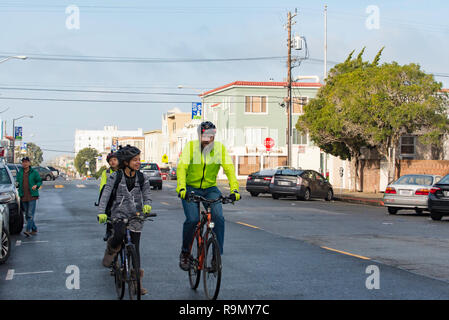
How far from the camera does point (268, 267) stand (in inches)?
400

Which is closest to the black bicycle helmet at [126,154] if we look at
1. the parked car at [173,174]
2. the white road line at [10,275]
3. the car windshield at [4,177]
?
the white road line at [10,275]

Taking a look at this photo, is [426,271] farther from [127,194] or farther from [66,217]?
[66,217]

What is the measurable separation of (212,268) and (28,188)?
8.23 metres

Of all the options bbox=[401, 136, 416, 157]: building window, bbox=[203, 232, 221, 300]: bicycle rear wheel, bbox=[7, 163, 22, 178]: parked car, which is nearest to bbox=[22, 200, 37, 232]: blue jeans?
bbox=[7, 163, 22, 178]: parked car

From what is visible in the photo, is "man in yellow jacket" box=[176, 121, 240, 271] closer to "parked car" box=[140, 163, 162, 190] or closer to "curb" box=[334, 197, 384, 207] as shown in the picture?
"curb" box=[334, 197, 384, 207]

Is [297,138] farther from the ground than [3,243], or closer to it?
farther from the ground

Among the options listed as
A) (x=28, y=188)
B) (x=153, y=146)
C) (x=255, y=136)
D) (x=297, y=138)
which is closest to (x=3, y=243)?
(x=28, y=188)

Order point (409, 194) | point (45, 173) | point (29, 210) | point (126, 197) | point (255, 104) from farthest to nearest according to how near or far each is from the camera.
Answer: point (45, 173) → point (255, 104) → point (409, 194) → point (29, 210) → point (126, 197)

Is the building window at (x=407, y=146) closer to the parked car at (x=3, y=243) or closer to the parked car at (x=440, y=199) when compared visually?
the parked car at (x=440, y=199)

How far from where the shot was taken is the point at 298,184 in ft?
99.8

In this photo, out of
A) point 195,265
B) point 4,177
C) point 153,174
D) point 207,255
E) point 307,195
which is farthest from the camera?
point 153,174

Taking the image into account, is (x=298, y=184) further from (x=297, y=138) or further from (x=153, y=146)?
(x=153, y=146)

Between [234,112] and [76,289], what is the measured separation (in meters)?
56.8

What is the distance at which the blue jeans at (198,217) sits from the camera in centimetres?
794
